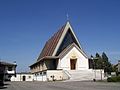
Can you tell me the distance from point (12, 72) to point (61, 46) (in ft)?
108

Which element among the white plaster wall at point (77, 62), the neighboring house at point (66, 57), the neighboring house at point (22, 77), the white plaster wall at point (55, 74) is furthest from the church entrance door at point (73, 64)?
the neighboring house at point (22, 77)

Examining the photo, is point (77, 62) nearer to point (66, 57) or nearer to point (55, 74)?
point (66, 57)

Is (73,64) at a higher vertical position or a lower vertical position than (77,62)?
lower

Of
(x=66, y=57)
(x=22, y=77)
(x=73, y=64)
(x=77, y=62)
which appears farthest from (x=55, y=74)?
(x=22, y=77)

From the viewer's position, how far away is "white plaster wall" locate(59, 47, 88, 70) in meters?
68.0

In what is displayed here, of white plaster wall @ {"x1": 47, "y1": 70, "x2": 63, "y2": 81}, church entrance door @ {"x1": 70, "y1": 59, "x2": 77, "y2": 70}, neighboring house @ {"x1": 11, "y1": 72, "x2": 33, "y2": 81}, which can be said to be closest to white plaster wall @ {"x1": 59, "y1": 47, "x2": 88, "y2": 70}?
church entrance door @ {"x1": 70, "y1": 59, "x2": 77, "y2": 70}

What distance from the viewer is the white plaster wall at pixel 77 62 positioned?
68037mm

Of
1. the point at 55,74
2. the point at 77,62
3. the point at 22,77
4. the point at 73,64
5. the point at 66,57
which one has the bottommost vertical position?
the point at 22,77

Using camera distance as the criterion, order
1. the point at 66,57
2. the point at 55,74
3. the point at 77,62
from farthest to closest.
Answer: the point at 77,62, the point at 66,57, the point at 55,74

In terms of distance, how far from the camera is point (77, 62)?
2744 inches

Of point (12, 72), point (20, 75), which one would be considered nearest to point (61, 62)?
point (20, 75)

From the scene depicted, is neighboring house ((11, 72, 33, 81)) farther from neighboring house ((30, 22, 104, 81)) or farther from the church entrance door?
the church entrance door

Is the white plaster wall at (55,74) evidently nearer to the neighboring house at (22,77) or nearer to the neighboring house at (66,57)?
the neighboring house at (66,57)

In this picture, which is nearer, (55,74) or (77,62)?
(55,74)
